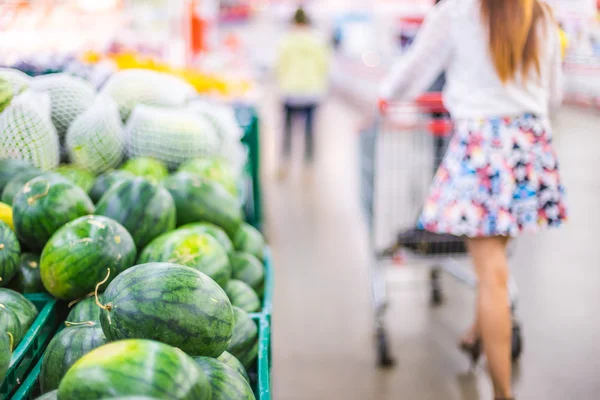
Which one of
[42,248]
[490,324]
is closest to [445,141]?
[490,324]

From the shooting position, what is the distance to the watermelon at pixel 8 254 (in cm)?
134

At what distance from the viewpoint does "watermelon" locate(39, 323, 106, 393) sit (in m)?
1.10

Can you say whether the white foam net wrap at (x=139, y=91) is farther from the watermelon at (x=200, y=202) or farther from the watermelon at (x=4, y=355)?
the watermelon at (x=4, y=355)

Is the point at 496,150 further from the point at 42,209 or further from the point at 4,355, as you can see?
the point at 4,355

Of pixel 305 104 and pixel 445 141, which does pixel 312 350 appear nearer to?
pixel 445 141

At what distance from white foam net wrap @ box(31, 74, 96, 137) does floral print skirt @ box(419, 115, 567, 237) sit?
50.2 inches

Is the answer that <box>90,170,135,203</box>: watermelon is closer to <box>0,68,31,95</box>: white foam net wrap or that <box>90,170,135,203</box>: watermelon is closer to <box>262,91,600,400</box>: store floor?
<box>0,68,31,95</box>: white foam net wrap

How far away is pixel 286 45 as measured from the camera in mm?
6840

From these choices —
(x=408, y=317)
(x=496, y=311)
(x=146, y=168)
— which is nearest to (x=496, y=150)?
(x=496, y=311)

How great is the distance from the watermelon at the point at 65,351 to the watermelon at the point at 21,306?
0.34 feet

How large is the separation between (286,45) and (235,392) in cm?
613

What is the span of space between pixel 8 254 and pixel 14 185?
0.31 m

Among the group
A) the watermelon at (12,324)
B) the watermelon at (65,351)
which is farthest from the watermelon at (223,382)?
the watermelon at (12,324)

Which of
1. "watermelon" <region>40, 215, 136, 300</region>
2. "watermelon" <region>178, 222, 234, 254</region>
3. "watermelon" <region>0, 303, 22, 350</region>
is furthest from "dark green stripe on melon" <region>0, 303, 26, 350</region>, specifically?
"watermelon" <region>178, 222, 234, 254</region>
